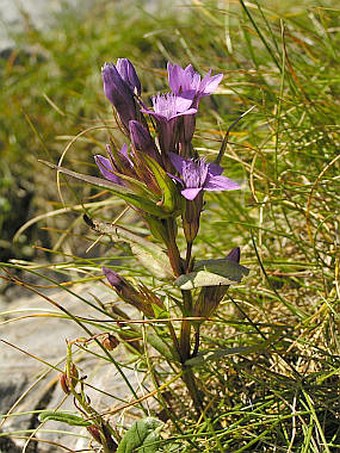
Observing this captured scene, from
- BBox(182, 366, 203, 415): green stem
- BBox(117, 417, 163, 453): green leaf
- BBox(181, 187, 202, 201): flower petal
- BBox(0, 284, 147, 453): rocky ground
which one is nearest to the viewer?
BBox(181, 187, 202, 201): flower petal

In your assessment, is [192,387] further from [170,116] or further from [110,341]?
[170,116]

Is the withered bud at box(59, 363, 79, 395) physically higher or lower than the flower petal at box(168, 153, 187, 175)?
lower

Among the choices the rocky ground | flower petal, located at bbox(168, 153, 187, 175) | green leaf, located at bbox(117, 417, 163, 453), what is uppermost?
flower petal, located at bbox(168, 153, 187, 175)

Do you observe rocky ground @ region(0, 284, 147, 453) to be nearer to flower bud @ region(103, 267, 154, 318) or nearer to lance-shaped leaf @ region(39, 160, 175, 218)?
flower bud @ region(103, 267, 154, 318)

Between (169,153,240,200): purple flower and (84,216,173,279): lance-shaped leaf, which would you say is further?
(84,216,173,279): lance-shaped leaf

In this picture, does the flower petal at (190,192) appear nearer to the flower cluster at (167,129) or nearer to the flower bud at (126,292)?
the flower cluster at (167,129)

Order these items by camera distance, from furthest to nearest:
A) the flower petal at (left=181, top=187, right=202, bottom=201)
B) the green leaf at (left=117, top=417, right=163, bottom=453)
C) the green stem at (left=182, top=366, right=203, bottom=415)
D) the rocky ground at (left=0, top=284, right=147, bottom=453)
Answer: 1. the rocky ground at (left=0, top=284, right=147, bottom=453)
2. the green stem at (left=182, top=366, right=203, bottom=415)
3. the green leaf at (left=117, top=417, right=163, bottom=453)
4. the flower petal at (left=181, top=187, right=202, bottom=201)

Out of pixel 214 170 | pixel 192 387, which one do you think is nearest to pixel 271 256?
pixel 192 387

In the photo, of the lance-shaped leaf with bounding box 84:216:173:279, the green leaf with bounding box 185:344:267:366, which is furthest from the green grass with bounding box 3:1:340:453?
the lance-shaped leaf with bounding box 84:216:173:279

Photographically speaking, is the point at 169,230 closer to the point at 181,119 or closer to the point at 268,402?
the point at 181,119
